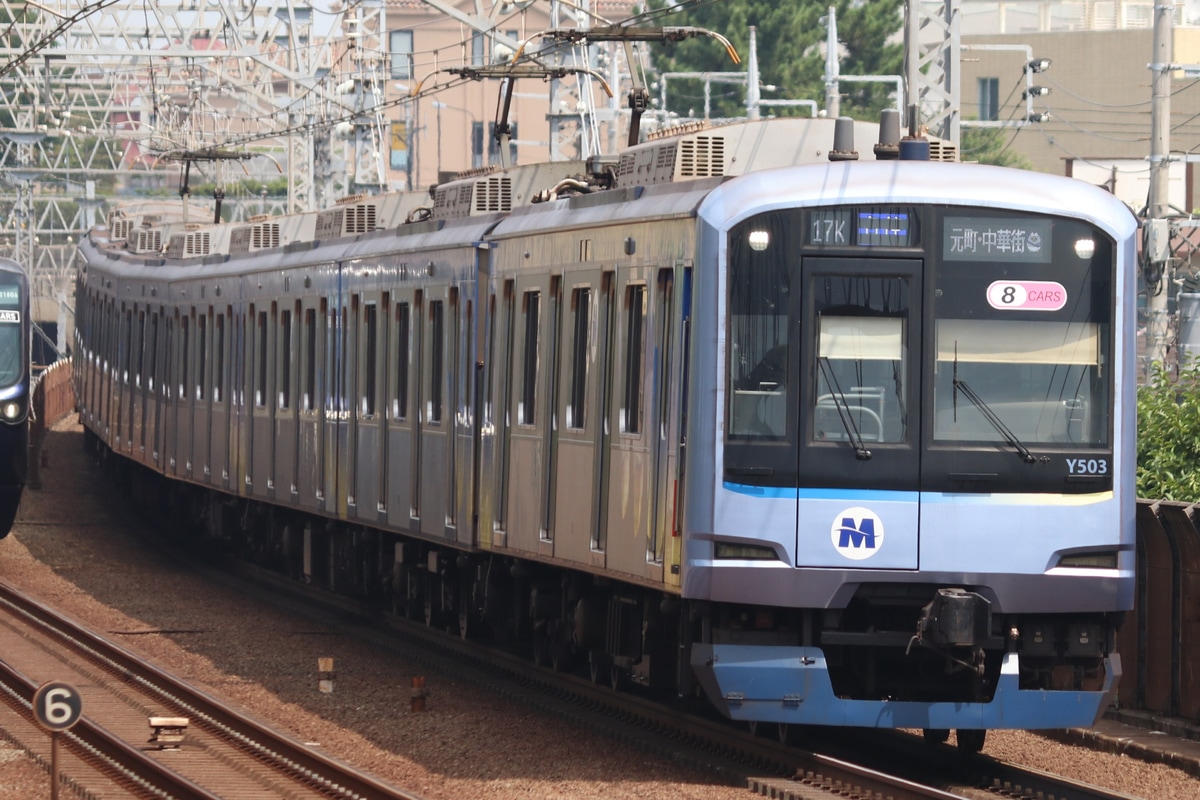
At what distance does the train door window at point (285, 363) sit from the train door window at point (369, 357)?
2.57 metres

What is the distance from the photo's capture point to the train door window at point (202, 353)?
2377 cm

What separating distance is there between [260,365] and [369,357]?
4.09 m

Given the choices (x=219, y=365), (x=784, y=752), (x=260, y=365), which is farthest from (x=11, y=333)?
(x=784, y=752)

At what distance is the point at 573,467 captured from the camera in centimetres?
1258

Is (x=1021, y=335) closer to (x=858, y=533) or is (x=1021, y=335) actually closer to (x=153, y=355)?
(x=858, y=533)

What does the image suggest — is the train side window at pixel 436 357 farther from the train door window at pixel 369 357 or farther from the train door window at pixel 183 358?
the train door window at pixel 183 358

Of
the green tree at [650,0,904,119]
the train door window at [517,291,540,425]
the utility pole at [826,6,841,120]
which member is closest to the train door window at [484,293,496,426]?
the train door window at [517,291,540,425]

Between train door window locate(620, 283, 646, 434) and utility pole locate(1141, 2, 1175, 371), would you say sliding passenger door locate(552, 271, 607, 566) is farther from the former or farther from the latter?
utility pole locate(1141, 2, 1175, 371)

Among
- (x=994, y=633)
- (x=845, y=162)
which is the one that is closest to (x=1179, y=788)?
(x=994, y=633)

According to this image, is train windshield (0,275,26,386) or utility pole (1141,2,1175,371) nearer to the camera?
train windshield (0,275,26,386)

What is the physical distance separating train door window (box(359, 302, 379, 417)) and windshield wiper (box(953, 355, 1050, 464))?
24.2 ft

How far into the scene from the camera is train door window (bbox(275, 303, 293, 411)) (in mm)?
20031

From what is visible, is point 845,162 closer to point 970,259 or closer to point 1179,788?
point 970,259

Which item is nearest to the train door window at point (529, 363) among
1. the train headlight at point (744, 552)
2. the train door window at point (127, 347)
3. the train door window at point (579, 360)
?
the train door window at point (579, 360)
